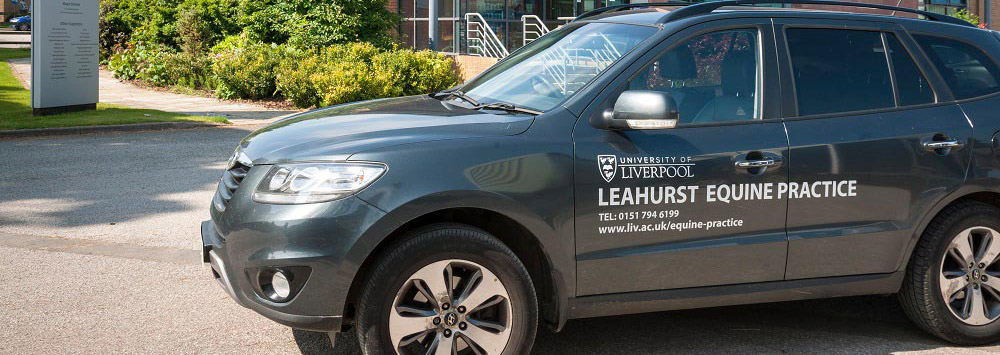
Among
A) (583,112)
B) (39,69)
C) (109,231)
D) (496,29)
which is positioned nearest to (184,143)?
(39,69)

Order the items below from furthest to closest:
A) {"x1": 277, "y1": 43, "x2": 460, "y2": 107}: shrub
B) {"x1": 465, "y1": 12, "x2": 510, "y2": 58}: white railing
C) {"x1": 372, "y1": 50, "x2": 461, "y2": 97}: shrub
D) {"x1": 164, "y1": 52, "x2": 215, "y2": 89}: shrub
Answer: {"x1": 465, "y1": 12, "x2": 510, "y2": 58}: white railing, {"x1": 164, "y1": 52, "x2": 215, "y2": 89}: shrub, {"x1": 372, "y1": 50, "x2": 461, "y2": 97}: shrub, {"x1": 277, "y1": 43, "x2": 460, "y2": 107}: shrub

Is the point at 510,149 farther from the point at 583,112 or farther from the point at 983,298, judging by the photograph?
the point at 983,298

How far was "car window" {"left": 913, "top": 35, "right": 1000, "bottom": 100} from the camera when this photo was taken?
520cm

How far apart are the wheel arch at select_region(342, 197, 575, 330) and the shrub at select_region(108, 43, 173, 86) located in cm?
1889

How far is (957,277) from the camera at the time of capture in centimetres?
507

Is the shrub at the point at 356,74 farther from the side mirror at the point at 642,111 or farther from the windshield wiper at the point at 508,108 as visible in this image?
the side mirror at the point at 642,111

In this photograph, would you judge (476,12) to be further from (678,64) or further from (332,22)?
(678,64)

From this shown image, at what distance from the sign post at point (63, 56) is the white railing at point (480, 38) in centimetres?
932

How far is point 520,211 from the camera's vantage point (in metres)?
4.25

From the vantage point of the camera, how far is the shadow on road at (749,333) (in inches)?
200

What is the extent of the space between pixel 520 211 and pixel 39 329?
2.65 meters

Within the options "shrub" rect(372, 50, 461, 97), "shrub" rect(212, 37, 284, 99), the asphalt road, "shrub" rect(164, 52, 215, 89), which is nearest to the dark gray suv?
the asphalt road

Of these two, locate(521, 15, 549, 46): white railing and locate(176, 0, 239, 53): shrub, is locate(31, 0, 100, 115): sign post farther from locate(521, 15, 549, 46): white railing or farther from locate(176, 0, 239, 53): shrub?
locate(521, 15, 549, 46): white railing

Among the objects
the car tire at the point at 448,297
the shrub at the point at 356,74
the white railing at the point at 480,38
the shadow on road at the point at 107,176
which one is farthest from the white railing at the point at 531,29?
the car tire at the point at 448,297
